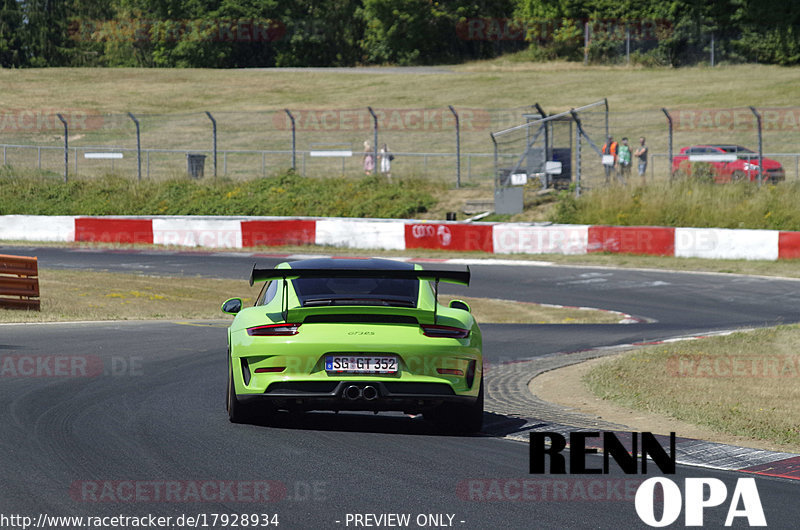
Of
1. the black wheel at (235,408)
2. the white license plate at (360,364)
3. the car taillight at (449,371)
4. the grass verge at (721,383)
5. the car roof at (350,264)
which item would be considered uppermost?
the car roof at (350,264)

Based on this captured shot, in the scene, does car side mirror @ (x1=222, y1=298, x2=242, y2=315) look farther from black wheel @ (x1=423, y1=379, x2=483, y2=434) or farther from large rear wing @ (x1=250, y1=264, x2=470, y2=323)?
Result: black wheel @ (x1=423, y1=379, x2=483, y2=434)

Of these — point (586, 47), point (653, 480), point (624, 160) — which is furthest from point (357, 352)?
point (586, 47)

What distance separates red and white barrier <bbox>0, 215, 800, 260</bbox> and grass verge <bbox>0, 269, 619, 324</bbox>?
24.4 feet

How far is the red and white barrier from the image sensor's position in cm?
2766

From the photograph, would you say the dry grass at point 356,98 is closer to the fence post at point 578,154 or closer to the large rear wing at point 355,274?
the fence post at point 578,154

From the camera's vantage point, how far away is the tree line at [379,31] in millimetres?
71188

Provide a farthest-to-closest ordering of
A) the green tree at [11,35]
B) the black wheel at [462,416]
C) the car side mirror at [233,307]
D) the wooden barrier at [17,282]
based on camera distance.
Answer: the green tree at [11,35] < the wooden barrier at [17,282] < the car side mirror at [233,307] < the black wheel at [462,416]

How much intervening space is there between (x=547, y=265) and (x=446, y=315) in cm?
1921

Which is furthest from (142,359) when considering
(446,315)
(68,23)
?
(68,23)

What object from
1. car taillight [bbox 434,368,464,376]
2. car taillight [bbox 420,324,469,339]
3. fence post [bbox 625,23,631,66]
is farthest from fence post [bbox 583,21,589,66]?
car taillight [bbox 434,368,464,376]

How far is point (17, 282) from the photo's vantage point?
18391 mm

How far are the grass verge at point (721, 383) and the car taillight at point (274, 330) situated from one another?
12.1 feet

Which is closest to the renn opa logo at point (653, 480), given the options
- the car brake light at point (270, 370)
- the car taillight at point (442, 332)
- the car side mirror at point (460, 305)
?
the car taillight at point (442, 332)

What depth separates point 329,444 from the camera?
811 cm
